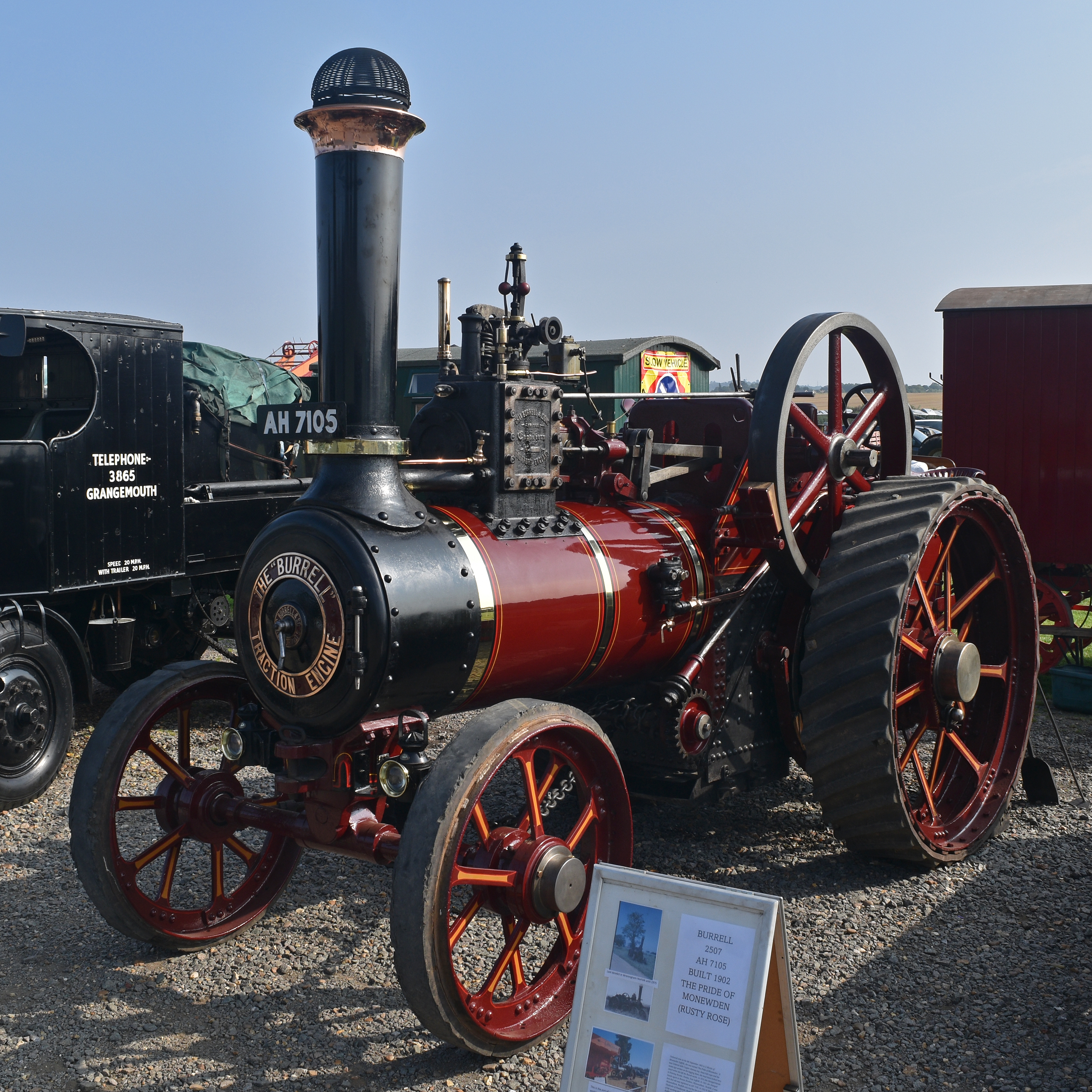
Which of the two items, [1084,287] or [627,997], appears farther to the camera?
[1084,287]

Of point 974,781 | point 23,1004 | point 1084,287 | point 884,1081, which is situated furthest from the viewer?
point 1084,287

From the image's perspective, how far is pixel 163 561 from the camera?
6.21m

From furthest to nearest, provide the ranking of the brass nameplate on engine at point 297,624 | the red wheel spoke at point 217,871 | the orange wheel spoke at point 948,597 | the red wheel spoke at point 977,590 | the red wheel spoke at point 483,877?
the red wheel spoke at point 977,590 < the orange wheel spoke at point 948,597 < the red wheel spoke at point 217,871 < the brass nameplate on engine at point 297,624 < the red wheel spoke at point 483,877

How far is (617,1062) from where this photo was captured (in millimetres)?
2264

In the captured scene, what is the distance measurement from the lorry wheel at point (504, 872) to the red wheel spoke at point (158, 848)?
930 millimetres

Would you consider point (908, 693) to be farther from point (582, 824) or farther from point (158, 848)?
point (158, 848)

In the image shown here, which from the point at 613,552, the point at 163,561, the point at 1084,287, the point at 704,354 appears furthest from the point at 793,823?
the point at 704,354

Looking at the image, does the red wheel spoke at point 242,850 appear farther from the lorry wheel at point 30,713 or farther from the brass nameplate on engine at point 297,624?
the lorry wheel at point 30,713

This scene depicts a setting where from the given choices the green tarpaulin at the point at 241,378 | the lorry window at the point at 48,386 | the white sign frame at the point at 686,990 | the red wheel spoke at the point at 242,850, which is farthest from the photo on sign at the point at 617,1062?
the green tarpaulin at the point at 241,378

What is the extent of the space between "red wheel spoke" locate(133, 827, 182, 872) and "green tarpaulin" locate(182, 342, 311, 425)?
24.4 feet

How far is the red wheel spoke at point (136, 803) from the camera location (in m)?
3.49

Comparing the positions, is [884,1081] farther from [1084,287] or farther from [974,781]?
[1084,287]

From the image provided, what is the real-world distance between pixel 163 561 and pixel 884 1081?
15.0ft

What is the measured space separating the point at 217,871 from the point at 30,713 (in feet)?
7.02
